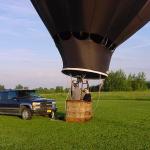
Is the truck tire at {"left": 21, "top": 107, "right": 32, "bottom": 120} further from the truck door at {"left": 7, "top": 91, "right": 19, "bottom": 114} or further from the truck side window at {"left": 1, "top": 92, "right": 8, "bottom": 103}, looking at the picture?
the truck side window at {"left": 1, "top": 92, "right": 8, "bottom": 103}

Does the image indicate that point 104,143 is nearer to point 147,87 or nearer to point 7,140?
point 7,140

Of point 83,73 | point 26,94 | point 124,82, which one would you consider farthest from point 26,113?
point 124,82

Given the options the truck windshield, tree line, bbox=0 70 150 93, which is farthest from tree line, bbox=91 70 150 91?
the truck windshield

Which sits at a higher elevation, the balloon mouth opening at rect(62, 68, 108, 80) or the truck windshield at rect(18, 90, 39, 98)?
the balloon mouth opening at rect(62, 68, 108, 80)

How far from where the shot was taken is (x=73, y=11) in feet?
57.0

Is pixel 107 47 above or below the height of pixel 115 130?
above

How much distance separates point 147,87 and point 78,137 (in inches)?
4996

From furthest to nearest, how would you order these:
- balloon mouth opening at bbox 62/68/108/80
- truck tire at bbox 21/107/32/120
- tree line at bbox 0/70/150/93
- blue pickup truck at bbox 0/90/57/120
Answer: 1. tree line at bbox 0/70/150/93
2. blue pickup truck at bbox 0/90/57/120
3. truck tire at bbox 21/107/32/120
4. balloon mouth opening at bbox 62/68/108/80

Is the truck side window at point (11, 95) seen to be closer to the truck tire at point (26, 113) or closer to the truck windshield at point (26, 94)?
the truck windshield at point (26, 94)

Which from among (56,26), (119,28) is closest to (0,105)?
(56,26)

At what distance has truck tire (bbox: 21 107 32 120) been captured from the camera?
21141mm

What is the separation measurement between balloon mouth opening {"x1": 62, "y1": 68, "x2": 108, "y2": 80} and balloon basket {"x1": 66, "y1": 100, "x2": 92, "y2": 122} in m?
1.12

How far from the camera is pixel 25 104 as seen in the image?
2153 centimetres

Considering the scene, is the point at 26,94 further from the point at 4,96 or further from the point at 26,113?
the point at 26,113
